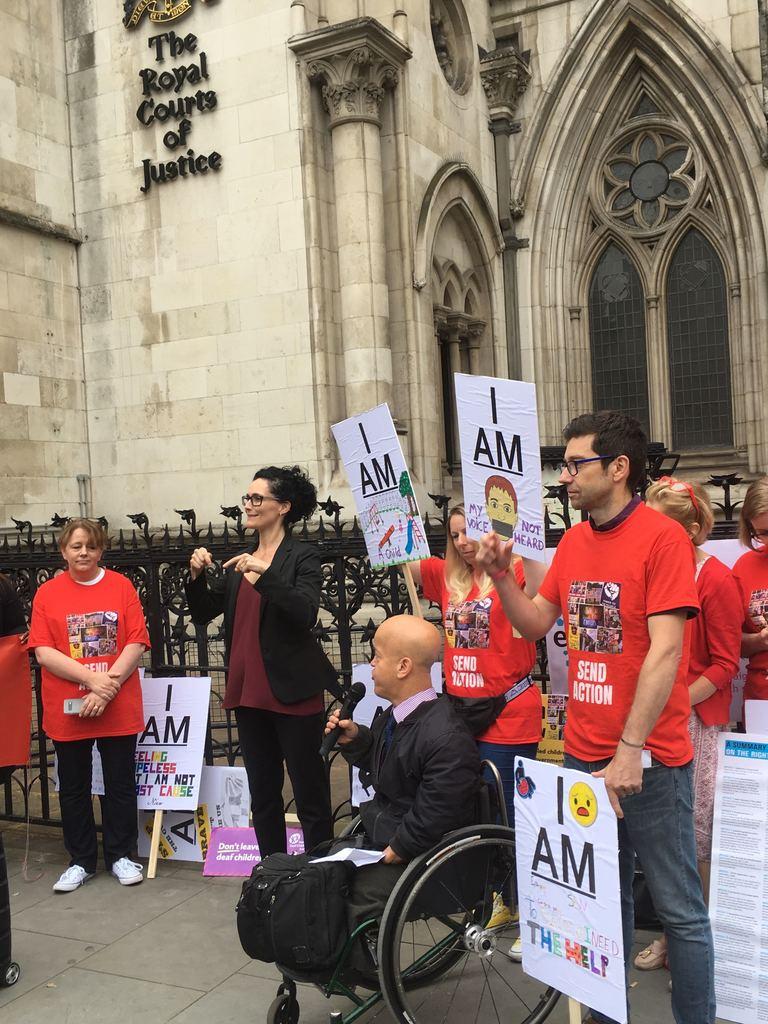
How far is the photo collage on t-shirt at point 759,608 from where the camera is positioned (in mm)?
4316

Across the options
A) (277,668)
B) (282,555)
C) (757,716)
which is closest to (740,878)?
(757,716)

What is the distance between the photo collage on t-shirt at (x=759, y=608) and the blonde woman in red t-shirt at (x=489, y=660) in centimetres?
96

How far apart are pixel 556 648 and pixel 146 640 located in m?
2.34

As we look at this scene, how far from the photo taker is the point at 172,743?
5949 millimetres

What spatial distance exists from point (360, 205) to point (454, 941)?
33.2 ft

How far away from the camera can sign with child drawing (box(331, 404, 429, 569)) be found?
4.85 m

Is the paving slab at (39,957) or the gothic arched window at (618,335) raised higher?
the gothic arched window at (618,335)

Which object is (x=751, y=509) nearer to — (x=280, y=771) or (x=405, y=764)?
(x=405, y=764)

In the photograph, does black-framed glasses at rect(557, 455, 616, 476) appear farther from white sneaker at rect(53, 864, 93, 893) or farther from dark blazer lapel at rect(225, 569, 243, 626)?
white sneaker at rect(53, 864, 93, 893)

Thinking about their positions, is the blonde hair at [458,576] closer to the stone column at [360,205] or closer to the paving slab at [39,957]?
the paving slab at [39,957]

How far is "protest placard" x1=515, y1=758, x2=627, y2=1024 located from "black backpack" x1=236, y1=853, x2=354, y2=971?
0.64 meters

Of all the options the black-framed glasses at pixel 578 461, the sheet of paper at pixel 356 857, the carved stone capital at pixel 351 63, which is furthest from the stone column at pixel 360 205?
the black-framed glasses at pixel 578 461

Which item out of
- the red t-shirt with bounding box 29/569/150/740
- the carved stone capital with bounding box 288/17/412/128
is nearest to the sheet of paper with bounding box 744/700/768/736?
the red t-shirt with bounding box 29/569/150/740

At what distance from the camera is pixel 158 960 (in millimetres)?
4547
